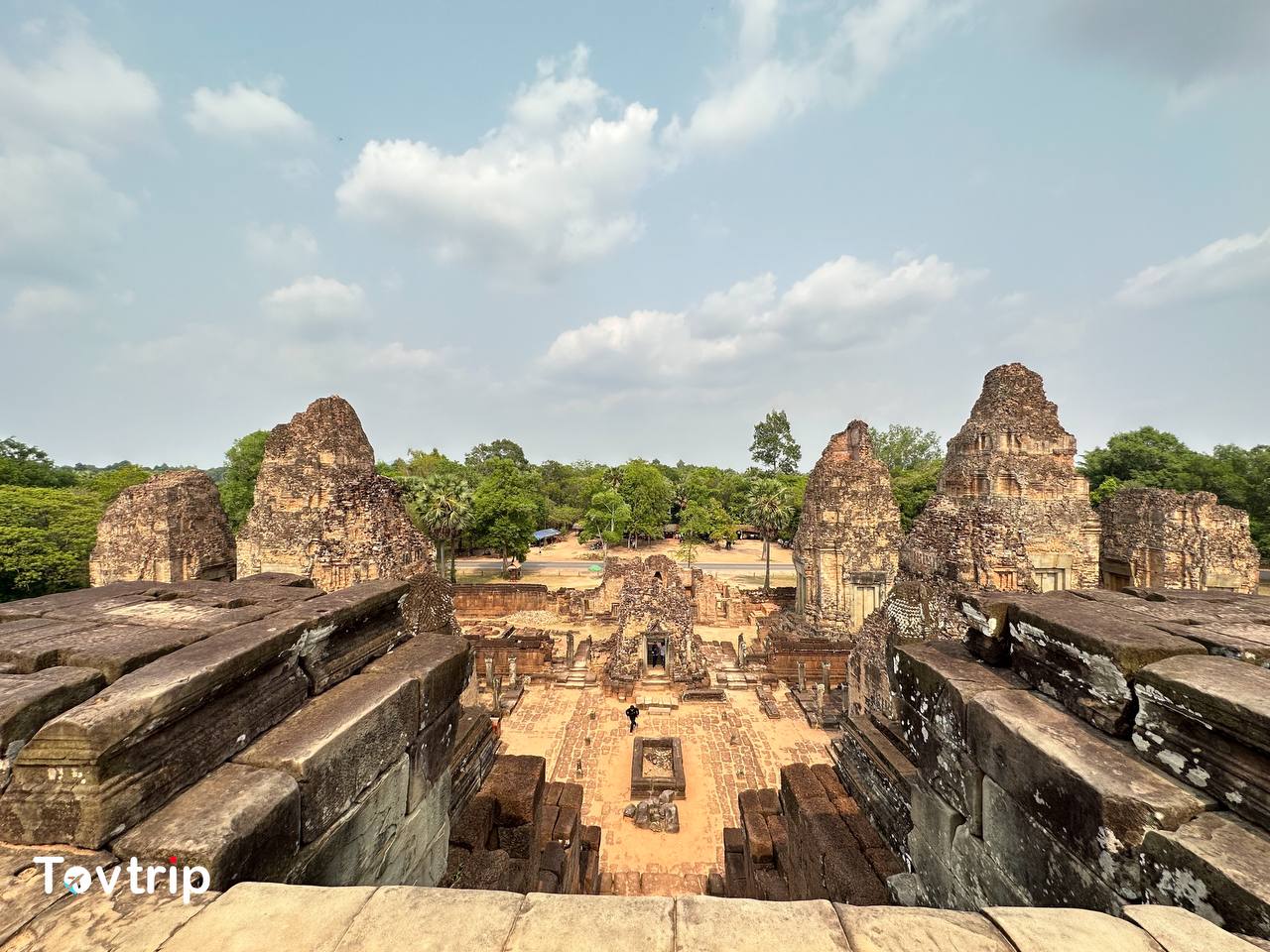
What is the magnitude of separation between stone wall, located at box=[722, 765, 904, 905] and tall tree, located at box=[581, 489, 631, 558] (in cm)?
3599

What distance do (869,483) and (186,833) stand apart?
844 inches

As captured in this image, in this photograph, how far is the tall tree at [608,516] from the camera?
42.6 meters

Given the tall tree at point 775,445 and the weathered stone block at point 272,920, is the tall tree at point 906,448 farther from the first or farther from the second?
the weathered stone block at point 272,920

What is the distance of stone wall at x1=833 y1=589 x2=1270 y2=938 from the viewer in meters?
1.82

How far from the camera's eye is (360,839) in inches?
102

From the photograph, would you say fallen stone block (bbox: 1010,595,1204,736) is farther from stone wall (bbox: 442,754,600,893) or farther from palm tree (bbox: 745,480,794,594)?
palm tree (bbox: 745,480,794,594)

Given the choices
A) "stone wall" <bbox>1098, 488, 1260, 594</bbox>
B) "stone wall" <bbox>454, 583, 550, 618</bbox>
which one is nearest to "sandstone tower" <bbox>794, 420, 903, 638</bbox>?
"stone wall" <bbox>1098, 488, 1260, 594</bbox>

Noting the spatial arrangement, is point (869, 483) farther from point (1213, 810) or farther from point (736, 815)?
point (1213, 810)

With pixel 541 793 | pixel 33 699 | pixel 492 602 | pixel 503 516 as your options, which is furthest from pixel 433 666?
pixel 503 516

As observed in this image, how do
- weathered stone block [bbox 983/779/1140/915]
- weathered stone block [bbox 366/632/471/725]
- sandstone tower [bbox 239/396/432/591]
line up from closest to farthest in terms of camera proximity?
weathered stone block [bbox 983/779/1140/915] < weathered stone block [bbox 366/632/471/725] < sandstone tower [bbox 239/396/432/591]

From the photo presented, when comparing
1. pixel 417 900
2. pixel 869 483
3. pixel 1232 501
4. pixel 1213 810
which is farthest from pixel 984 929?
pixel 1232 501

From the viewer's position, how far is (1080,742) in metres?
2.34

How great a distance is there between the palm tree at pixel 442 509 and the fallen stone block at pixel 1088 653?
1023 inches

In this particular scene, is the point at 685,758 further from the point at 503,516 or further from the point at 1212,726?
the point at 503,516
